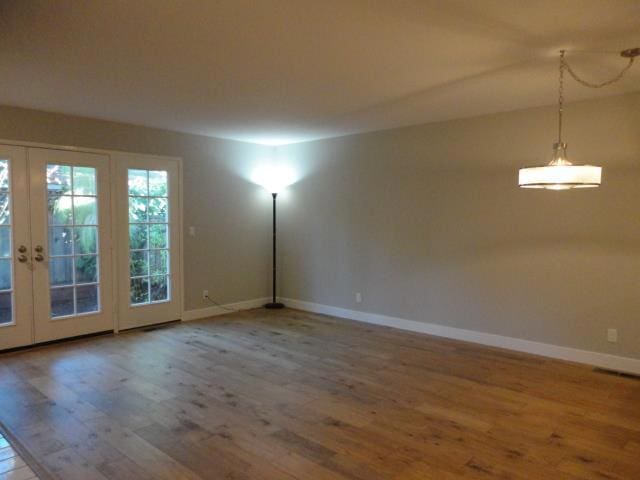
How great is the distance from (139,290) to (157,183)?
1306 millimetres

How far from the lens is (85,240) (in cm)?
506

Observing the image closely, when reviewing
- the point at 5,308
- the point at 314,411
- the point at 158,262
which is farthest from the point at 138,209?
the point at 314,411

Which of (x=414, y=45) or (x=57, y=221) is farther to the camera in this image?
(x=57, y=221)

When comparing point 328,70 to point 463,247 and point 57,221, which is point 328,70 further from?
point 57,221

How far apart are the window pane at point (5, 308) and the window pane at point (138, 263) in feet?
4.04

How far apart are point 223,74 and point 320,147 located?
295 cm

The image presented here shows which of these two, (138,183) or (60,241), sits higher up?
(138,183)

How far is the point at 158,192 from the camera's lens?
563 centimetres

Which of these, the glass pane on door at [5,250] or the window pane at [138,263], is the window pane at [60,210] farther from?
the window pane at [138,263]

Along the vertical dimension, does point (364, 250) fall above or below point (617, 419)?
above

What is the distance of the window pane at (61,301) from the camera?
16.0 ft

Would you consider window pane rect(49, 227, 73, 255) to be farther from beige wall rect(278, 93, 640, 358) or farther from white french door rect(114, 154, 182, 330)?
beige wall rect(278, 93, 640, 358)

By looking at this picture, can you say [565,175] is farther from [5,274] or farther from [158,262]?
[5,274]

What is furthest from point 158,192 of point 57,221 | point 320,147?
Answer: point 320,147
